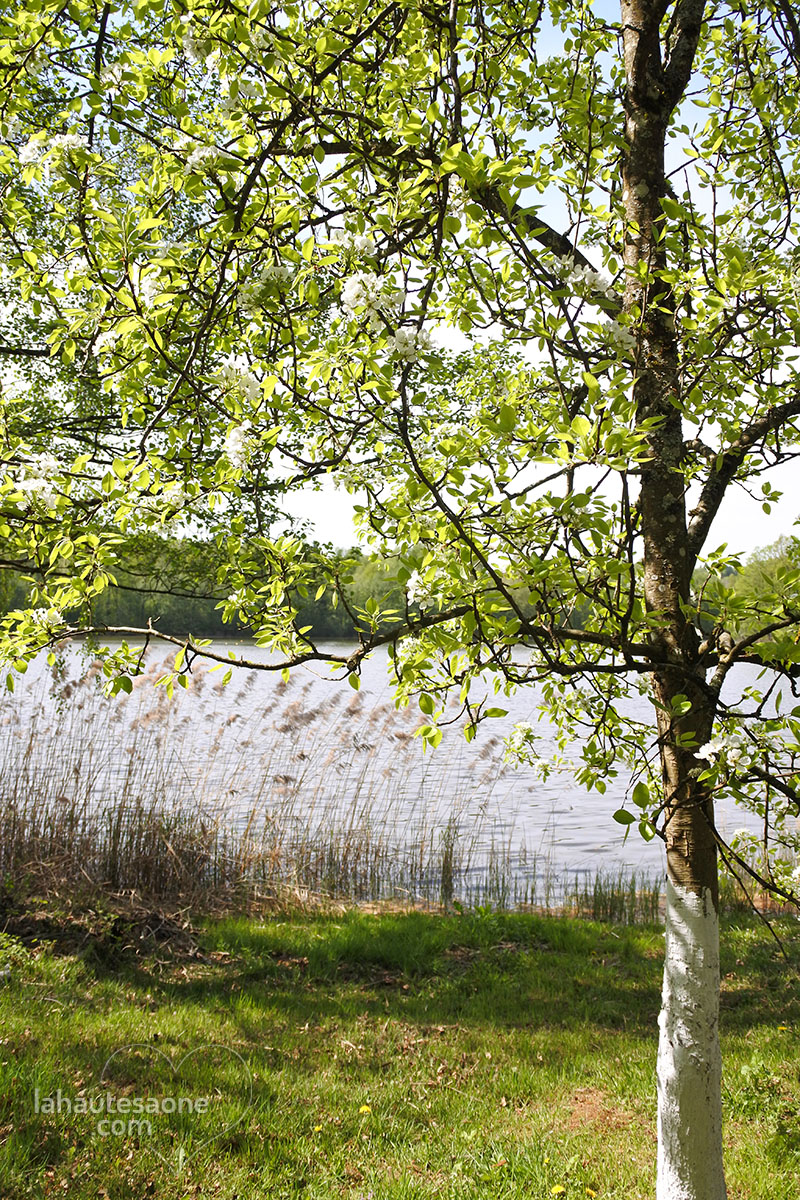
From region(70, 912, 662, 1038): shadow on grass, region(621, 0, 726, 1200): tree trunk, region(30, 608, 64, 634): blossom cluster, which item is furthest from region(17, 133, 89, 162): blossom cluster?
region(70, 912, 662, 1038): shadow on grass

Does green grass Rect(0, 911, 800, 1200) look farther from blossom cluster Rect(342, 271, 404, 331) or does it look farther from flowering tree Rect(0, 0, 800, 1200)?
blossom cluster Rect(342, 271, 404, 331)

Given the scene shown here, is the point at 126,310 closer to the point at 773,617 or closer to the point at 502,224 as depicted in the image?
the point at 502,224

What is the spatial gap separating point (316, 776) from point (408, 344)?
9529mm

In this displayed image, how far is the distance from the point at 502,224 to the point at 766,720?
161 cm

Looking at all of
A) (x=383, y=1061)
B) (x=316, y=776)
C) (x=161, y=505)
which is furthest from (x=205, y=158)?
(x=316, y=776)

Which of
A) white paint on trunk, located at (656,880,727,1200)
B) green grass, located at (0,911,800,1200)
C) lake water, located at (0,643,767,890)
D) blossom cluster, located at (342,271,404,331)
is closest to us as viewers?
blossom cluster, located at (342,271,404,331)

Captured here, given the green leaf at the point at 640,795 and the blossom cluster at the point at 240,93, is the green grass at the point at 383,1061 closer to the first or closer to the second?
the green leaf at the point at 640,795

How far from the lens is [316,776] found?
35.6 ft

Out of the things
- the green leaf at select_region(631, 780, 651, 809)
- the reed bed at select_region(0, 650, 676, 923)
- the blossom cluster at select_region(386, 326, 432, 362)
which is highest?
the blossom cluster at select_region(386, 326, 432, 362)

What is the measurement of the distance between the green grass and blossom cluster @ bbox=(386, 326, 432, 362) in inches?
125

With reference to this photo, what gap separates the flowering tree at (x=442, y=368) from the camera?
7.01 feet

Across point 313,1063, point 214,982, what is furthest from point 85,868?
point 313,1063

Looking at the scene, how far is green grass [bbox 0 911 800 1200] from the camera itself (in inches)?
130

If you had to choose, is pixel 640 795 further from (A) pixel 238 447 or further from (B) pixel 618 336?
(A) pixel 238 447
